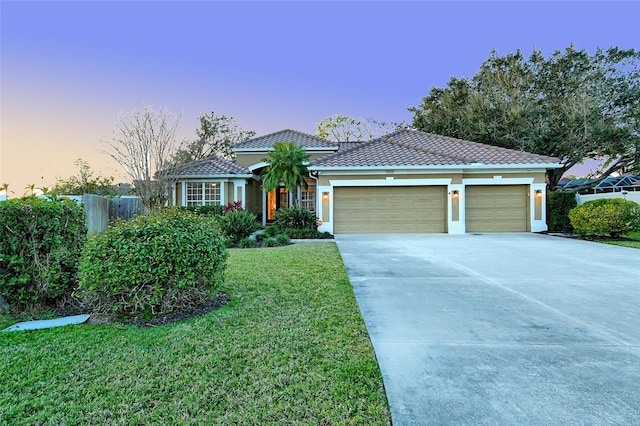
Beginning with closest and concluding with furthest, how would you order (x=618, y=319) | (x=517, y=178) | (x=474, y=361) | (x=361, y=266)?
1. (x=474, y=361)
2. (x=618, y=319)
3. (x=361, y=266)
4. (x=517, y=178)

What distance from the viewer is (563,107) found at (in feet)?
61.9

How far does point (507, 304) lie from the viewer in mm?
4422

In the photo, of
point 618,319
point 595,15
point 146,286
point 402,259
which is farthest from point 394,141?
point 146,286

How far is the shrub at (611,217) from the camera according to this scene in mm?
11133

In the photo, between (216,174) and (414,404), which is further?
(216,174)

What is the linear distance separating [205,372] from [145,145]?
14.0m

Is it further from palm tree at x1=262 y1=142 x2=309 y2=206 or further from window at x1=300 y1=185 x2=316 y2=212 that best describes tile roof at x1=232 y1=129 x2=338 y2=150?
palm tree at x1=262 y1=142 x2=309 y2=206

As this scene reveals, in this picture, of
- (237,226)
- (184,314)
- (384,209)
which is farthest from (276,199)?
(184,314)

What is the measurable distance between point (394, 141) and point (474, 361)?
15469 millimetres

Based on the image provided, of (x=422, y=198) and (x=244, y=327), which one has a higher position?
(x=422, y=198)

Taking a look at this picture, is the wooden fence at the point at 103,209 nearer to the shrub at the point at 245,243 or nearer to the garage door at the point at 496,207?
the shrub at the point at 245,243

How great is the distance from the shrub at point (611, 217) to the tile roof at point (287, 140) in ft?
39.9

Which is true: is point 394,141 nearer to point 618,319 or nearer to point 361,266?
point 361,266

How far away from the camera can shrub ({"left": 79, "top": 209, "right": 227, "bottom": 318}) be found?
11.9 feet
